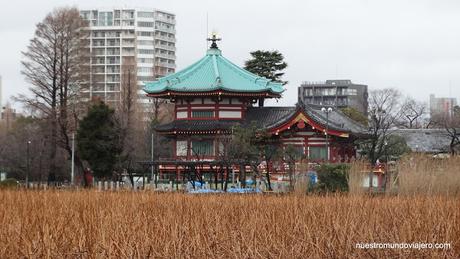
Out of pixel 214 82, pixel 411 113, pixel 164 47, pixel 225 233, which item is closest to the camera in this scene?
pixel 225 233

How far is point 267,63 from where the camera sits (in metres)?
43.0

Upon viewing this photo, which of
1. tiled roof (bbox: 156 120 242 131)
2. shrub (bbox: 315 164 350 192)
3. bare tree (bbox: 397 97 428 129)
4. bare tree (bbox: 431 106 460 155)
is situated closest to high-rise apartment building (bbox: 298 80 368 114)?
bare tree (bbox: 397 97 428 129)

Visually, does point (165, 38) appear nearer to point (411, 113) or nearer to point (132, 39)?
point (132, 39)

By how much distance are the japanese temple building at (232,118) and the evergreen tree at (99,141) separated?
2.49m

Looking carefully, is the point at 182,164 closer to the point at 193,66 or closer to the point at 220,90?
the point at 220,90

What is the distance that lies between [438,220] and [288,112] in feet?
80.2

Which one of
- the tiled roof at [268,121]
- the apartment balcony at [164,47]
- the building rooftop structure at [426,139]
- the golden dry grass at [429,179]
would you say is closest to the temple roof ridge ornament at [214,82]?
the tiled roof at [268,121]

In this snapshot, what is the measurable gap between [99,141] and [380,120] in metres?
13.2

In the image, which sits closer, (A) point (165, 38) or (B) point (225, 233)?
(B) point (225, 233)

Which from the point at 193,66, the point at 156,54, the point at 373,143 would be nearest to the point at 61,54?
the point at 193,66

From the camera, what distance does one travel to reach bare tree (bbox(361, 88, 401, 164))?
28812mm

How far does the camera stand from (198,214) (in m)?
7.73

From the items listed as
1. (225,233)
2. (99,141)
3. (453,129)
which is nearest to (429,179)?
(225,233)

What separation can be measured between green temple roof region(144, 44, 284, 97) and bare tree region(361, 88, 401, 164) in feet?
16.0
